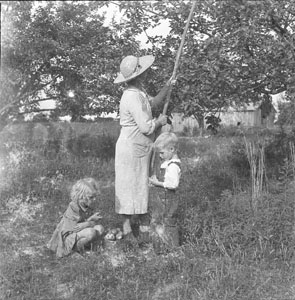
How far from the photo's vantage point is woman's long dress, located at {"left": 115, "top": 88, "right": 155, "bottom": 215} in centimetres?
455

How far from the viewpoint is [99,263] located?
4102 millimetres

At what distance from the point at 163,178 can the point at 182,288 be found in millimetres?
1271

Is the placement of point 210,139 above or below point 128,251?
above

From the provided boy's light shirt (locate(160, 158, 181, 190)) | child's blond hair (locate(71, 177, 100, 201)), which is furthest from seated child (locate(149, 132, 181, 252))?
child's blond hair (locate(71, 177, 100, 201))

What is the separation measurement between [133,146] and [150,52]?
5.83 feet

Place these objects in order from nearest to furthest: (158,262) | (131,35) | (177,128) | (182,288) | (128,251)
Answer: (182,288), (158,262), (128,251), (131,35), (177,128)

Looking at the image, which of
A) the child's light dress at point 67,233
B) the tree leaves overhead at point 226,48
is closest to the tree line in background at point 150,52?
the tree leaves overhead at point 226,48

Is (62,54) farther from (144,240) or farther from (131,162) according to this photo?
(144,240)

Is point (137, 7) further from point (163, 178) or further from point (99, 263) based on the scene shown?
point (99, 263)

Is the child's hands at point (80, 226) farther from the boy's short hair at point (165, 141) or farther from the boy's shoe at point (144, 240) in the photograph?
the boy's short hair at point (165, 141)

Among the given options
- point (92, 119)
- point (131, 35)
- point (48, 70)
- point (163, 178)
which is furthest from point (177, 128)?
point (163, 178)

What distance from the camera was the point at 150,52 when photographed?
5922mm

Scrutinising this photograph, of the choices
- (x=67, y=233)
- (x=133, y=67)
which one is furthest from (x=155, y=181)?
(x=133, y=67)

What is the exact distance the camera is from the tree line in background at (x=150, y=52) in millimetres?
5004
